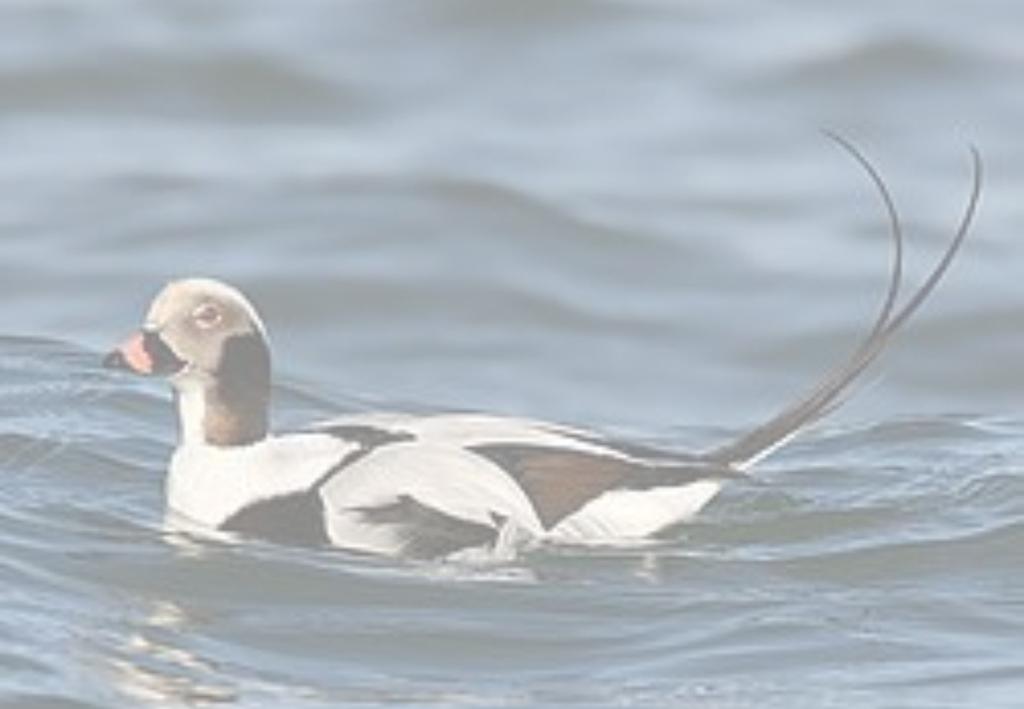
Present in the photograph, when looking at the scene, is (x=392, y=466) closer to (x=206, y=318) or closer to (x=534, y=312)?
(x=206, y=318)

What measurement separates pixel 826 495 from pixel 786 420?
0.63 m

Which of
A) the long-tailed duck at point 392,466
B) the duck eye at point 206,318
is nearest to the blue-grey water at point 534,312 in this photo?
the long-tailed duck at point 392,466

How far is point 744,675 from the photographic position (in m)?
8.73

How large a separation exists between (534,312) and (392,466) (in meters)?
4.67

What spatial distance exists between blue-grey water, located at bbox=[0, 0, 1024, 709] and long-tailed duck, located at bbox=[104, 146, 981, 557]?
0.08 m

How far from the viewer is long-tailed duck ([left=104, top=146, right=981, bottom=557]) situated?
9.44 metres

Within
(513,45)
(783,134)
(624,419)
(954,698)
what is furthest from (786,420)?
(513,45)

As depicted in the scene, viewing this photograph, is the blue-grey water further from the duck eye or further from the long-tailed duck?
the duck eye

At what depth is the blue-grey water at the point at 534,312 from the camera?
8906 millimetres

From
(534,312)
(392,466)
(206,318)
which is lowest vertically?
(392,466)

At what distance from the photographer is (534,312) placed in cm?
1409

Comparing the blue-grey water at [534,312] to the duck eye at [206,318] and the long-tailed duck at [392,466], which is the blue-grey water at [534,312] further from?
the duck eye at [206,318]

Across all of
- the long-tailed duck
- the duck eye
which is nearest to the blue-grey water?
the long-tailed duck

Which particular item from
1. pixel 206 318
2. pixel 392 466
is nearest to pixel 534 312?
pixel 206 318
